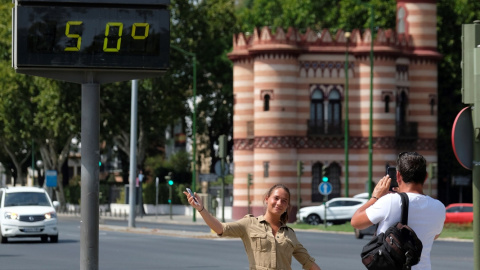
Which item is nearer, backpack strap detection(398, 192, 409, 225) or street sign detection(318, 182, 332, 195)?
backpack strap detection(398, 192, 409, 225)

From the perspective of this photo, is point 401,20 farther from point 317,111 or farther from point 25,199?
point 25,199

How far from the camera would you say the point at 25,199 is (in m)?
37.4

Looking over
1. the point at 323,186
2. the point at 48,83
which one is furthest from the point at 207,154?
the point at 323,186

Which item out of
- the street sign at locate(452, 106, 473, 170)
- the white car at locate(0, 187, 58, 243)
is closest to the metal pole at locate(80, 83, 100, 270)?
the street sign at locate(452, 106, 473, 170)

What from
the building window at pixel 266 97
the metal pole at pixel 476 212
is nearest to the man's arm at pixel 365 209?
the metal pole at pixel 476 212

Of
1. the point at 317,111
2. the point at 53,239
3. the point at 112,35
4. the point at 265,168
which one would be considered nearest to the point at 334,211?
the point at 265,168

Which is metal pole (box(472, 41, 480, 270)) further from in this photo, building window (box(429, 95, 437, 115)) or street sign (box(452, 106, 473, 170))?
building window (box(429, 95, 437, 115))

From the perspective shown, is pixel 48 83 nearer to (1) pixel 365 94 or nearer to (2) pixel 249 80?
(2) pixel 249 80

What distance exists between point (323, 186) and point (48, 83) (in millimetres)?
26487

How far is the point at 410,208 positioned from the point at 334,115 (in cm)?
5557

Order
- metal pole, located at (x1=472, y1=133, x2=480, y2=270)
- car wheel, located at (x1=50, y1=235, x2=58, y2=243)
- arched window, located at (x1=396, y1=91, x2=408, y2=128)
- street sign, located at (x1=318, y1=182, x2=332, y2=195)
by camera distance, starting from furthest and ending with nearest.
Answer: arched window, located at (x1=396, y1=91, x2=408, y2=128)
street sign, located at (x1=318, y1=182, x2=332, y2=195)
car wheel, located at (x1=50, y1=235, x2=58, y2=243)
metal pole, located at (x1=472, y1=133, x2=480, y2=270)

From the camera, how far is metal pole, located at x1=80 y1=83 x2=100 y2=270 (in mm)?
11203

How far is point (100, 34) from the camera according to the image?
1123cm

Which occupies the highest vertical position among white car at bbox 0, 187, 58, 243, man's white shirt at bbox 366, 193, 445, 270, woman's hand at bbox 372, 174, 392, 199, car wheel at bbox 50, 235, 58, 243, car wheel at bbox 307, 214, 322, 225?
woman's hand at bbox 372, 174, 392, 199
